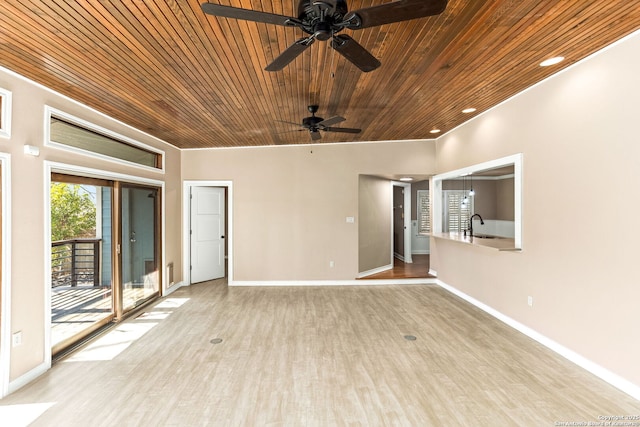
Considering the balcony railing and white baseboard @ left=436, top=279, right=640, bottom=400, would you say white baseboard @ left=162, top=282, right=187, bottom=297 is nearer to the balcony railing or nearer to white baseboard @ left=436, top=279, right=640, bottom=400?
the balcony railing

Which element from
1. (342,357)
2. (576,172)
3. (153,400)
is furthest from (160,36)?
(576,172)

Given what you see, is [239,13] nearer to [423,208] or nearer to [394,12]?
[394,12]

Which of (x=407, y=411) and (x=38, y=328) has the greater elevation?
(x=38, y=328)

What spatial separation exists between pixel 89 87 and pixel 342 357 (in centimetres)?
389

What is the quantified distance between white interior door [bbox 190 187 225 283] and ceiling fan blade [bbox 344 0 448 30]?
529 cm

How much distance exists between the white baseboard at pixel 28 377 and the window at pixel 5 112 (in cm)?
216

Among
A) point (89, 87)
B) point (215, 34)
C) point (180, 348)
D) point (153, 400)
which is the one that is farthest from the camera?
point (180, 348)

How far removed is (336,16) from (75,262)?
13.0 ft

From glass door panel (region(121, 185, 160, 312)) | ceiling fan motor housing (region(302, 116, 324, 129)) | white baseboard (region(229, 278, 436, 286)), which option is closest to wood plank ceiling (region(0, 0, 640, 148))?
ceiling fan motor housing (region(302, 116, 324, 129))

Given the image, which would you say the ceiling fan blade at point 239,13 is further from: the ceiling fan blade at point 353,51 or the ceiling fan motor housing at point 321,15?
the ceiling fan blade at point 353,51

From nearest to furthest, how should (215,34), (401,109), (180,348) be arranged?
(215,34) → (180,348) → (401,109)

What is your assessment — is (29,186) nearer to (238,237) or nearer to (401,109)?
(238,237)

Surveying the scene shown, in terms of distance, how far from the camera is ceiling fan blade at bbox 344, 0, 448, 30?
1.42 meters

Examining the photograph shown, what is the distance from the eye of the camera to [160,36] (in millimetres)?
2156
